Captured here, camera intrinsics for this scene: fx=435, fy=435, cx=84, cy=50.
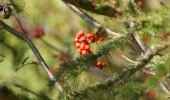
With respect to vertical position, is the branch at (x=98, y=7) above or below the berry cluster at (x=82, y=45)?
above

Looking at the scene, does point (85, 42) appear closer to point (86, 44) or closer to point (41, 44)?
point (86, 44)

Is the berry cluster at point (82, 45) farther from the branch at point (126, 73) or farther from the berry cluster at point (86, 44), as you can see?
the branch at point (126, 73)

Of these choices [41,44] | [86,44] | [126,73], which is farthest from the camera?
[41,44]

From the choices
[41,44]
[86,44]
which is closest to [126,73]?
[86,44]

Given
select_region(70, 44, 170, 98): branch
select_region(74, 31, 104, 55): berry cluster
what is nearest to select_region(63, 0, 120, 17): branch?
select_region(74, 31, 104, 55): berry cluster

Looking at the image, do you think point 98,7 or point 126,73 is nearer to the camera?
point 126,73

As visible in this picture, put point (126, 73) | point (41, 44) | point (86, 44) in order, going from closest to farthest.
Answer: point (126, 73)
point (86, 44)
point (41, 44)

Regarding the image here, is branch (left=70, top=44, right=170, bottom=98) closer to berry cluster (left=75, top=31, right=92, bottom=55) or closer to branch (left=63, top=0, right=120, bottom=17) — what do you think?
berry cluster (left=75, top=31, right=92, bottom=55)

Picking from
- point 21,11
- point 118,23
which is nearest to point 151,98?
point 21,11

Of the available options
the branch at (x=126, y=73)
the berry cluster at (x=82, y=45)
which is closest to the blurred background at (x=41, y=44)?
the berry cluster at (x=82, y=45)
